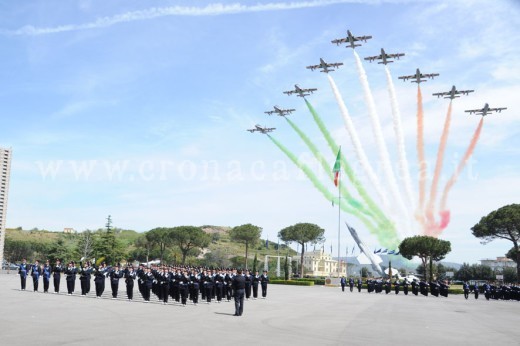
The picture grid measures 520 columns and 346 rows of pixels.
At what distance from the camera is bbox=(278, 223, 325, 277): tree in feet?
346

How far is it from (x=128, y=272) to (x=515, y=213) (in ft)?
208

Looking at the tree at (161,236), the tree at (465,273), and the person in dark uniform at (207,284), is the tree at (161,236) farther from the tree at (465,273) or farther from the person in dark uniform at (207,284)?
the person in dark uniform at (207,284)

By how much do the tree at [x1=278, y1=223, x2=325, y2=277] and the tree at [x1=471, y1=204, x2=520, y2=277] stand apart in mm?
35001

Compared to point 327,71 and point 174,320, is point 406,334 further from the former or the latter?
point 327,71

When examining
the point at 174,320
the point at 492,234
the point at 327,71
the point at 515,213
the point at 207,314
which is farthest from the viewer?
the point at 492,234

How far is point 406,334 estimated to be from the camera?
1502 cm

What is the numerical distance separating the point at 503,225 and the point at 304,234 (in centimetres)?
4164

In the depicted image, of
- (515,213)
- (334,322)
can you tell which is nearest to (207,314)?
(334,322)

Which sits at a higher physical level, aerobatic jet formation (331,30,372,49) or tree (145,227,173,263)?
aerobatic jet formation (331,30,372,49)

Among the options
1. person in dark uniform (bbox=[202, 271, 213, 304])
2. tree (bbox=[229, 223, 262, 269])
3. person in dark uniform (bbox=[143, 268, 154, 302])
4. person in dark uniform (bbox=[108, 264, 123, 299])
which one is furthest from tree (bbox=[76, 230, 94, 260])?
person in dark uniform (bbox=[202, 271, 213, 304])

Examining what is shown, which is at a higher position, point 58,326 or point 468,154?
point 468,154

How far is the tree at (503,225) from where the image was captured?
236ft

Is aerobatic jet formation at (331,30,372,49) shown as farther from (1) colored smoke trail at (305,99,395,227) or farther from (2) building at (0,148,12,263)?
(2) building at (0,148,12,263)

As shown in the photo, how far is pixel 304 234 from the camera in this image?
106 metres
